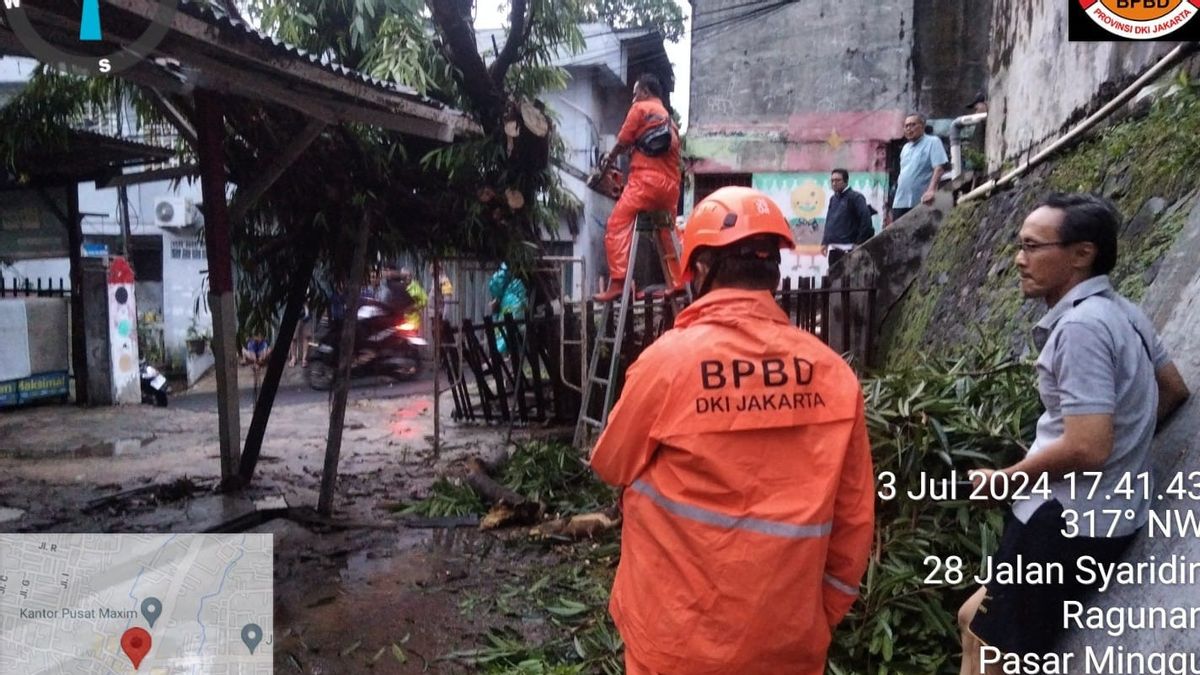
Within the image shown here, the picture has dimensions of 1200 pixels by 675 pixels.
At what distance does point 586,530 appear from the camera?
4.56 meters

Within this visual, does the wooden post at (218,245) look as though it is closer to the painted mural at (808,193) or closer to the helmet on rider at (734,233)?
the helmet on rider at (734,233)

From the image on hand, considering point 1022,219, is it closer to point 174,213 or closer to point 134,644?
point 134,644

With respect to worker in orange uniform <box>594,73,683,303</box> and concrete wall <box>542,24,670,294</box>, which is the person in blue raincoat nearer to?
worker in orange uniform <box>594,73,683,303</box>

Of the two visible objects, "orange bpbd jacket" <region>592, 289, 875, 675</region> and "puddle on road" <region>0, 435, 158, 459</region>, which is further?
"puddle on road" <region>0, 435, 158, 459</region>

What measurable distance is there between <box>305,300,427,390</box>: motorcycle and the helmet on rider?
10.1 metres

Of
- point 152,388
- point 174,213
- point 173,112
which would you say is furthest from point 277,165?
point 174,213

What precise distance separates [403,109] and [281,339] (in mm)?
1788

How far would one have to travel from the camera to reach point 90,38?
318 cm

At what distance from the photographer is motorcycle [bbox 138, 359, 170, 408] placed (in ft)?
31.6

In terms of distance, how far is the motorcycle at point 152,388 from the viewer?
9633 mm

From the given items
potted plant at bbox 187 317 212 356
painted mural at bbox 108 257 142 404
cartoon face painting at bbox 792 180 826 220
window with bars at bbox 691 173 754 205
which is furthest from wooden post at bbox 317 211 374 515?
window with bars at bbox 691 173 754 205

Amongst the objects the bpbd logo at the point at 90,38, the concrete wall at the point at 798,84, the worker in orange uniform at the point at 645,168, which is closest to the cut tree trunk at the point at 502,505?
the worker in orange uniform at the point at 645,168

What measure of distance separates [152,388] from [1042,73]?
9433mm

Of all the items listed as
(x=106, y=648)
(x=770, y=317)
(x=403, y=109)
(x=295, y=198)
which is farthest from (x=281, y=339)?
(x=770, y=317)
